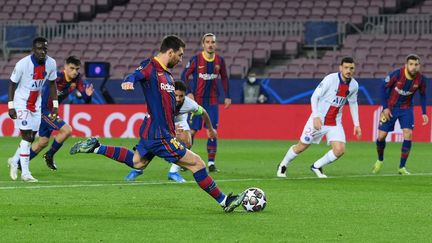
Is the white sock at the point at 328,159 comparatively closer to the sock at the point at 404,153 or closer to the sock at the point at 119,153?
the sock at the point at 404,153

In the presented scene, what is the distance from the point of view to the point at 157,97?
37.1 feet

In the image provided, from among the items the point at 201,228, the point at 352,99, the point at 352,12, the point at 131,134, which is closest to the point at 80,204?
the point at 201,228

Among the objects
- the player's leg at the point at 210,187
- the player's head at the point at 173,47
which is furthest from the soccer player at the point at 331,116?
the player's head at the point at 173,47

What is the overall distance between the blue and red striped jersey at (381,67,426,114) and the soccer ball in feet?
24.5

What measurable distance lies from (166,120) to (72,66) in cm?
674

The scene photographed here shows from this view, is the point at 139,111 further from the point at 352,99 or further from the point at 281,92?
the point at 352,99

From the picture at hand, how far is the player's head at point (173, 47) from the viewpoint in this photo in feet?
36.4

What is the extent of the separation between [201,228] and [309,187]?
4.94m

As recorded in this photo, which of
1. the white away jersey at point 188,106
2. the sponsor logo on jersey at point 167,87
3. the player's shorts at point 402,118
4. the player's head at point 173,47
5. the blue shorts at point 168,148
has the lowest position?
the player's shorts at point 402,118

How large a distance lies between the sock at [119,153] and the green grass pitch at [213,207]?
1.62ft

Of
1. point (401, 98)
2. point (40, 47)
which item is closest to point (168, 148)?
point (40, 47)

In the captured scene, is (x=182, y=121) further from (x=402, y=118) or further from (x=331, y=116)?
(x=402, y=118)

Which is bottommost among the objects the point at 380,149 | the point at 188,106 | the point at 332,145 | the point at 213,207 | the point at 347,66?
the point at 380,149

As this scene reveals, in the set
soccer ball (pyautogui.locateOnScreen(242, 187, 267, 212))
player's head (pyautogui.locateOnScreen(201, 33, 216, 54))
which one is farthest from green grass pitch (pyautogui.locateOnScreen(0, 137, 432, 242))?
player's head (pyautogui.locateOnScreen(201, 33, 216, 54))
